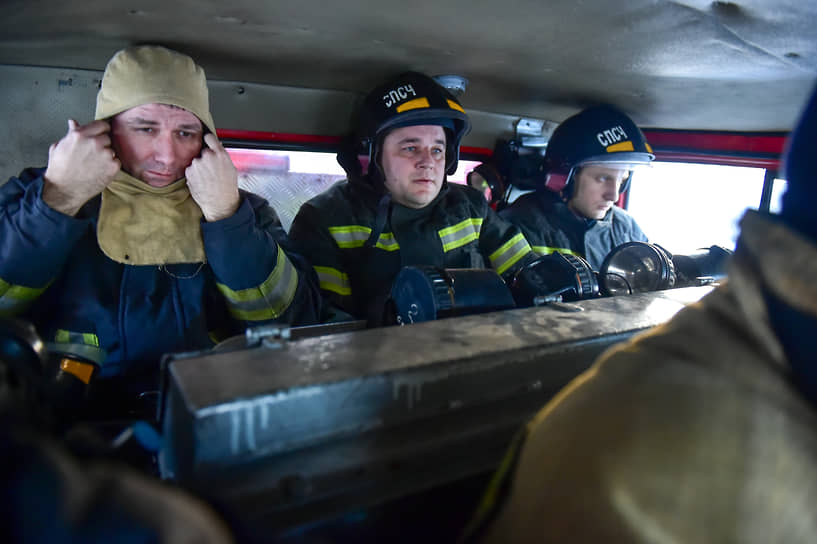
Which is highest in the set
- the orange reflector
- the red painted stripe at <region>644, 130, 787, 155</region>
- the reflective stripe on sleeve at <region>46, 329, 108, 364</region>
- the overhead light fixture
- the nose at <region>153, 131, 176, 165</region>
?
the overhead light fixture

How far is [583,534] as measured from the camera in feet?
1.93

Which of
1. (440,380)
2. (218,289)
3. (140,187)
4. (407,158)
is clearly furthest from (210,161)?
(440,380)

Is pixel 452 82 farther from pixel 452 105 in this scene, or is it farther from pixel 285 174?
pixel 285 174

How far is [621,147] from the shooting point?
3.50 metres

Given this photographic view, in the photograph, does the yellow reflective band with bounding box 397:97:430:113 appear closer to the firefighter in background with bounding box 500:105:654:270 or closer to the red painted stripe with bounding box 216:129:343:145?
the red painted stripe with bounding box 216:129:343:145

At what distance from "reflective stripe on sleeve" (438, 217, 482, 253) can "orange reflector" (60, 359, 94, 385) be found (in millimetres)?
1916

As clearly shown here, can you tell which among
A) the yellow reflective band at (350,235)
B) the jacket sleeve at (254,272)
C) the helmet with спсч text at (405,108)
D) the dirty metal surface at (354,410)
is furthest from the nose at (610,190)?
the dirty metal surface at (354,410)

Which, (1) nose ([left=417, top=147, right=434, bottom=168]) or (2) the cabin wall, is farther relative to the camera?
(1) nose ([left=417, top=147, right=434, bottom=168])

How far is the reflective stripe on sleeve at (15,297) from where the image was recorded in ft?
5.77

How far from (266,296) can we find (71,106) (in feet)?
4.74

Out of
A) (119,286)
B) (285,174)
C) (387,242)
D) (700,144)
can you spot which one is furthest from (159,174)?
(700,144)

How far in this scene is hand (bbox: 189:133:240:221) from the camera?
2031 mm

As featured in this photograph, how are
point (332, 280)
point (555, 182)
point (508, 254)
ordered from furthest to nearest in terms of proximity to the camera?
point (555, 182)
point (508, 254)
point (332, 280)

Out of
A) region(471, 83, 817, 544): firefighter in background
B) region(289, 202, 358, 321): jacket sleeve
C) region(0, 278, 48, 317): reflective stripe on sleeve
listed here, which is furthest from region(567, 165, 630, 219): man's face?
region(471, 83, 817, 544): firefighter in background
